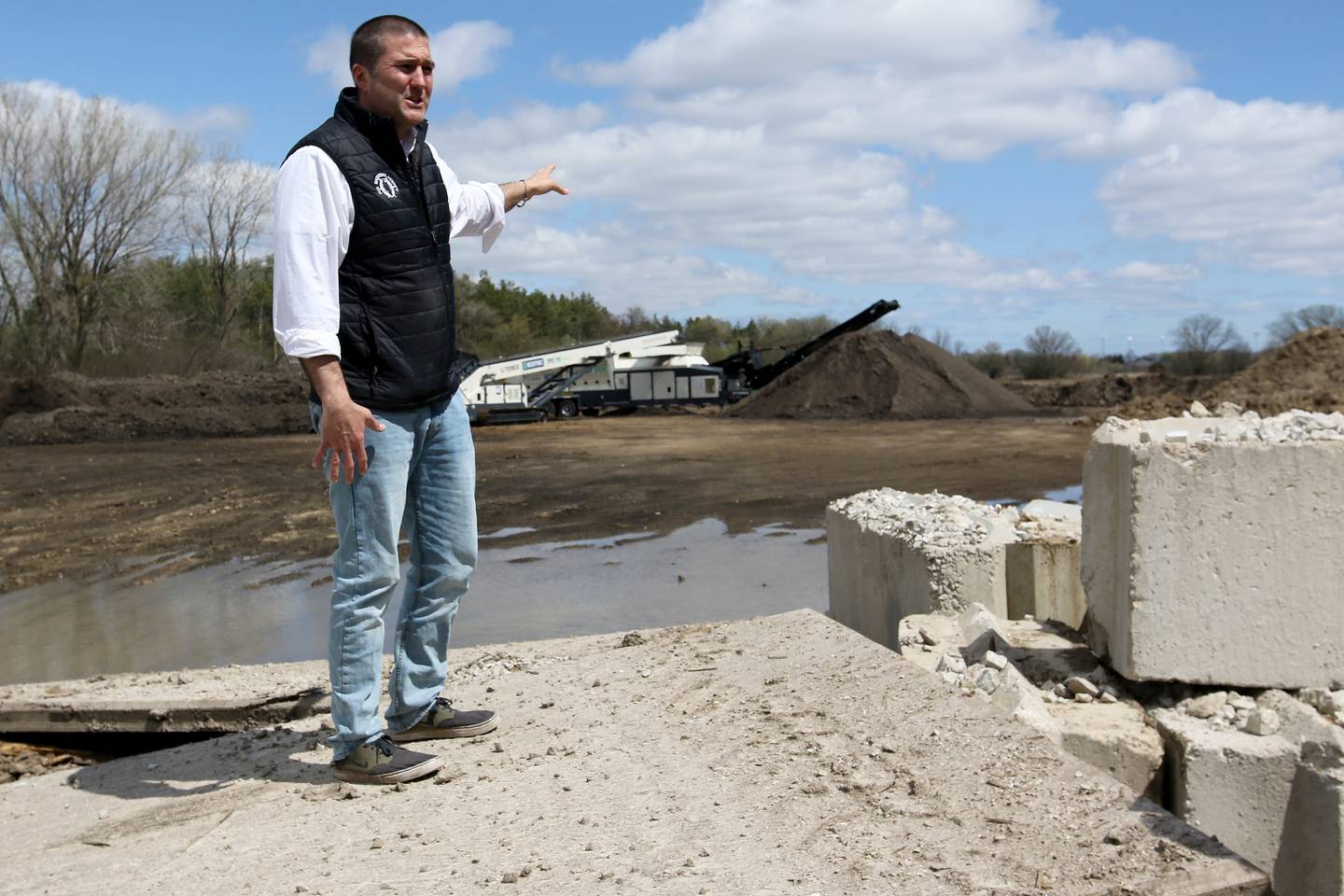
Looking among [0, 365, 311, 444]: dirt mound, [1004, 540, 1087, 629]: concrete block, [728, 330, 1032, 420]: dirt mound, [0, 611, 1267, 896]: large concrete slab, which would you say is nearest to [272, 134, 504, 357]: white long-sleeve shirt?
[0, 611, 1267, 896]: large concrete slab

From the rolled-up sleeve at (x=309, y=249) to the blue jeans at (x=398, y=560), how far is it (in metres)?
0.28

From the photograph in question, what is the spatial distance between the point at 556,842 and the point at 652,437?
23.0 metres

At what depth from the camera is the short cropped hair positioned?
333 centimetres

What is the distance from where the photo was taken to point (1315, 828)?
293 centimetres

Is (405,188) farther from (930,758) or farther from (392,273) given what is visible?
(930,758)

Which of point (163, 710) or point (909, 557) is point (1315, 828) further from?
point (163, 710)

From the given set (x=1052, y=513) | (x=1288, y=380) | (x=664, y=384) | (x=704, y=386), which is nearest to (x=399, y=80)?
(x=1052, y=513)

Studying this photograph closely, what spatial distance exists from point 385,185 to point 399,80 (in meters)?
0.30

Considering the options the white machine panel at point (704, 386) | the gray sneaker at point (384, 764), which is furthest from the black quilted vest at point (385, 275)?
the white machine panel at point (704, 386)

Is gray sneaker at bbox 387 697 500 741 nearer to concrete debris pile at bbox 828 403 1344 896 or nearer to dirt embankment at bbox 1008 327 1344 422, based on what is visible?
concrete debris pile at bbox 828 403 1344 896

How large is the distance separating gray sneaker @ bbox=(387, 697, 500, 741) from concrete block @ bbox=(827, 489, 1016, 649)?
2307 millimetres

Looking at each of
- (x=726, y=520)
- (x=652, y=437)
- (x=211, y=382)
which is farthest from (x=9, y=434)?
(x=726, y=520)

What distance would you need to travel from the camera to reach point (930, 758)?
325cm

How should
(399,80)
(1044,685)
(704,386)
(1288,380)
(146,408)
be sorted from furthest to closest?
(704,386)
(146,408)
(1288,380)
(1044,685)
(399,80)
